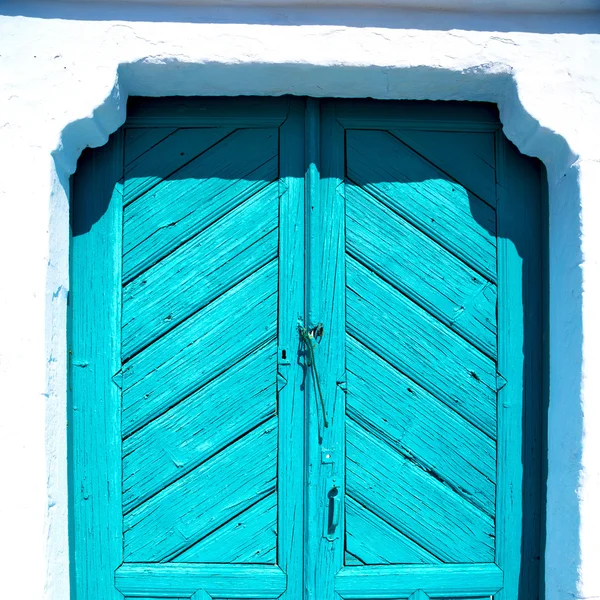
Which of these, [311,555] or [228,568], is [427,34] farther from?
[228,568]

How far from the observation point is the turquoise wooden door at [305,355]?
1.89 m

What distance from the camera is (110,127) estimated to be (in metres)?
1.83

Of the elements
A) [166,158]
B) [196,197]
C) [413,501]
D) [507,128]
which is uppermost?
[507,128]

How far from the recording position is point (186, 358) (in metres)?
1.90

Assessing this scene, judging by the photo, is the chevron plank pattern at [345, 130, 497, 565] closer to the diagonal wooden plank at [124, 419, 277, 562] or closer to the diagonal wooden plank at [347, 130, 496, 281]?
the diagonal wooden plank at [347, 130, 496, 281]

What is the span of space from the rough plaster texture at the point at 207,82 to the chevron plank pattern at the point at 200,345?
0.22m

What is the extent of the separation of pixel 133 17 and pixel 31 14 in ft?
1.04

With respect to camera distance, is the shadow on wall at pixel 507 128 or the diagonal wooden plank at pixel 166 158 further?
the diagonal wooden plank at pixel 166 158

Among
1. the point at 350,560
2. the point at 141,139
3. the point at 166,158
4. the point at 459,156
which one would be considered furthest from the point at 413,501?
the point at 141,139

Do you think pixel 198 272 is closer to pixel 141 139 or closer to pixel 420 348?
pixel 141 139

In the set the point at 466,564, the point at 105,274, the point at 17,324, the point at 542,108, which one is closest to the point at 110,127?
the point at 105,274

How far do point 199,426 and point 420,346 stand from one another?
822mm

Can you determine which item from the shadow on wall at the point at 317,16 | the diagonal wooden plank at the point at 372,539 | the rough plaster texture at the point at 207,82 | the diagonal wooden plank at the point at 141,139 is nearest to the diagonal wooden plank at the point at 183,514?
the rough plaster texture at the point at 207,82

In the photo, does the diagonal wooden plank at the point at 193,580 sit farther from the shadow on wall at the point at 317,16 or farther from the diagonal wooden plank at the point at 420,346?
the shadow on wall at the point at 317,16
